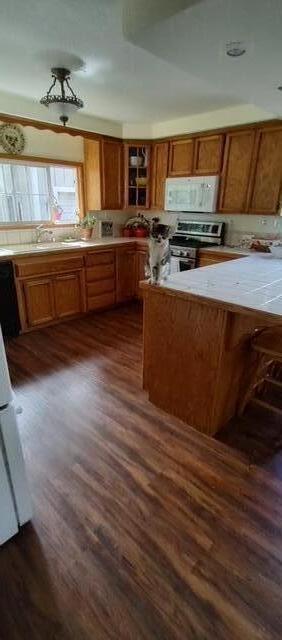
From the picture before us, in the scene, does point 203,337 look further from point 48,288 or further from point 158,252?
point 48,288

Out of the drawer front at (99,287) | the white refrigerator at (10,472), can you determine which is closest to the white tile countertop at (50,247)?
the drawer front at (99,287)

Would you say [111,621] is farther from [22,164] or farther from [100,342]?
[22,164]

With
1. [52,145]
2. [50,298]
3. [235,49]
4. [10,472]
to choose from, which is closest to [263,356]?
[10,472]

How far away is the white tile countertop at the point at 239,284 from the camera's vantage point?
1.56 m

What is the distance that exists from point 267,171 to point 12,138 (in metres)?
2.81

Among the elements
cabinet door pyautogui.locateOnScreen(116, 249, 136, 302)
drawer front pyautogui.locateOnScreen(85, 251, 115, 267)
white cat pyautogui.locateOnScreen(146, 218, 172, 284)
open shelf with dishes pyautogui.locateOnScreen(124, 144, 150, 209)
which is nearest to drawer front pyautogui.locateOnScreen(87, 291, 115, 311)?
cabinet door pyautogui.locateOnScreen(116, 249, 136, 302)

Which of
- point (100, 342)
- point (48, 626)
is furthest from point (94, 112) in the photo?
point (48, 626)

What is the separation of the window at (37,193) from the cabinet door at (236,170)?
2026 mm

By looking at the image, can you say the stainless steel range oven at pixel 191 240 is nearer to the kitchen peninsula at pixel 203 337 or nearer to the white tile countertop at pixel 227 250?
the white tile countertop at pixel 227 250

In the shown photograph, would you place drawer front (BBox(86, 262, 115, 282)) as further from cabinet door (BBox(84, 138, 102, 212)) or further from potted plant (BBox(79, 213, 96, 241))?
cabinet door (BBox(84, 138, 102, 212))

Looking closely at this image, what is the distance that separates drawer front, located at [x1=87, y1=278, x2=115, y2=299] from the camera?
13.0 feet

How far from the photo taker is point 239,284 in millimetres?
1896

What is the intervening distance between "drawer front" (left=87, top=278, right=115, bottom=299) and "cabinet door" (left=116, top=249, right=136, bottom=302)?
4.6 inches

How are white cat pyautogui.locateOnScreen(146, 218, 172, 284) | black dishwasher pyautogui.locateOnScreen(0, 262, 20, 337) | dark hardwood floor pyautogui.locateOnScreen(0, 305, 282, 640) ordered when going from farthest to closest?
black dishwasher pyautogui.locateOnScreen(0, 262, 20, 337)
white cat pyautogui.locateOnScreen(146, 218, 172, 284)
dark hardwood floor pyautogui.locateOnScreen(0, 305, 282, 640)
